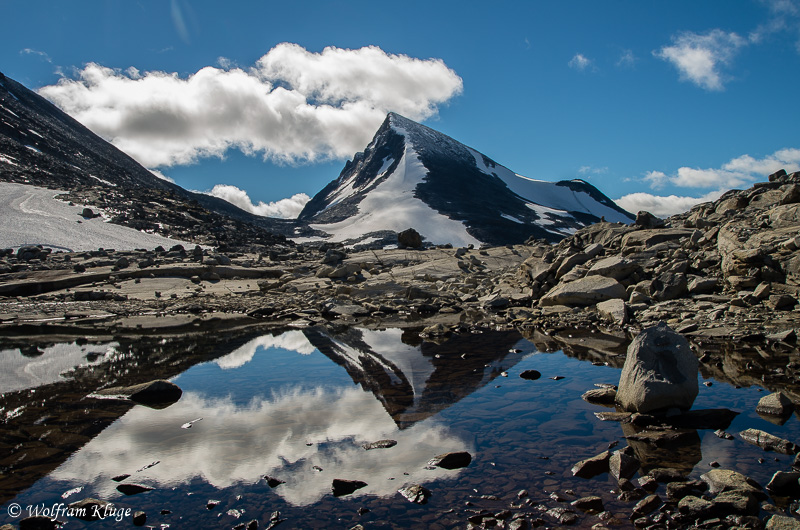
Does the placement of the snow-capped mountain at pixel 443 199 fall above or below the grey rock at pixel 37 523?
above

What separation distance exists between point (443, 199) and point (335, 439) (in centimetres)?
13094

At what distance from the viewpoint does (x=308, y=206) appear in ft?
647

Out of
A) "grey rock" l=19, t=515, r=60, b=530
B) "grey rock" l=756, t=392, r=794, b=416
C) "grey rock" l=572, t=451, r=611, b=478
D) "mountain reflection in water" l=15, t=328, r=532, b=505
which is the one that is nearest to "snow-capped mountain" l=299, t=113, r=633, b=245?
"mountain reflection in water" l=15, t=328, r=532, b=505

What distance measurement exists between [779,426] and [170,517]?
7.86 metres

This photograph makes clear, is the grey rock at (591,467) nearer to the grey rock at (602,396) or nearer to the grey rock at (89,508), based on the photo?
the grey rock at (602,396)

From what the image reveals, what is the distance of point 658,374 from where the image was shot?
7512 mm

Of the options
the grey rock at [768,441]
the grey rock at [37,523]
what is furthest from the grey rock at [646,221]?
the grey rock at [37,523]

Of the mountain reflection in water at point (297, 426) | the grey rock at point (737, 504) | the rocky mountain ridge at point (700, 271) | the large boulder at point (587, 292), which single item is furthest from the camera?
the large boulder at point (587, 292)

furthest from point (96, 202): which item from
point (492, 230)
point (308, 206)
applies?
point (308, 206)

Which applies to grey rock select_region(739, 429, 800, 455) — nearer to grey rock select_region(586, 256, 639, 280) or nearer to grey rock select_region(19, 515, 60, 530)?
grey rock select_region(19, 515, 60, 530)

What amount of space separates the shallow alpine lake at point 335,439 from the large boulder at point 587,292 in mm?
5960

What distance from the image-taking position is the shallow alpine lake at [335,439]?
5184mm

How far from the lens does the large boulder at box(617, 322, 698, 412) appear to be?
24.1 ft

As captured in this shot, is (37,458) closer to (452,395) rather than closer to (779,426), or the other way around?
(452,395)
